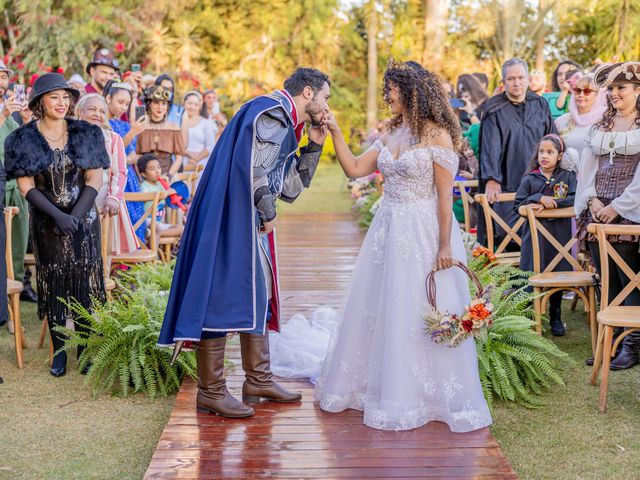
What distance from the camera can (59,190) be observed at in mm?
5480

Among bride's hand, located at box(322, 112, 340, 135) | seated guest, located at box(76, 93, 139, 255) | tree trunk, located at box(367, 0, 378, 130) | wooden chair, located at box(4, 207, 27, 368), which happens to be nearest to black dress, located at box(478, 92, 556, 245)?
seated guest, located at box(76, 93, 139, 255)

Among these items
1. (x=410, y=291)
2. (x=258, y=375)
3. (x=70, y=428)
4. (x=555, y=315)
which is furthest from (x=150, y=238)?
(x=410, y=291)

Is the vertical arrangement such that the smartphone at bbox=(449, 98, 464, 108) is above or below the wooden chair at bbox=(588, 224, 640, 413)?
above

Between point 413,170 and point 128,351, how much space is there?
7.32 feet

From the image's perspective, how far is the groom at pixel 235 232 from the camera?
433 cm

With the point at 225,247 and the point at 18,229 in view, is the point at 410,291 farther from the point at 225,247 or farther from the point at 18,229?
the point at 18,229

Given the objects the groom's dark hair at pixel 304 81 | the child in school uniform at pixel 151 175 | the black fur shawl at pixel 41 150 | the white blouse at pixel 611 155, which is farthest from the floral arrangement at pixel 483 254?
the child in school uniform at pixel 151 175

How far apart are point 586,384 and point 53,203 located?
140 inches

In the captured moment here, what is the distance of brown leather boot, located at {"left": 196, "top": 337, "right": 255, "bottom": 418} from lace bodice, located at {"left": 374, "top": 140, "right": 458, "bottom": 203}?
48.1 inches

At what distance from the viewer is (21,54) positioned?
17938 mm

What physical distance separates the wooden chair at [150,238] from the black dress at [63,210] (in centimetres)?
124

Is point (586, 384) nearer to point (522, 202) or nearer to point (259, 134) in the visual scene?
point (522, 202)

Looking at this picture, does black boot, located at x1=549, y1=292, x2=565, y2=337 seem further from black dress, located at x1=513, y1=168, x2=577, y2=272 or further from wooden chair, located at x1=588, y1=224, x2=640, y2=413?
wooden chair, located at x1=588, y1=224, x2=640, y2=413

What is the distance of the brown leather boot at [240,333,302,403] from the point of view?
15.7ft
